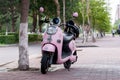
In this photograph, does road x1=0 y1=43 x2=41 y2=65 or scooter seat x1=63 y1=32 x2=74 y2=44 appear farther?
road x1=0 y1=43 x2=41 y2=65

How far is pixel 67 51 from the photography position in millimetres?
13258

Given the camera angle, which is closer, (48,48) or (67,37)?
(48,48)

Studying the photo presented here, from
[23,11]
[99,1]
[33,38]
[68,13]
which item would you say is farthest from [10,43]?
[23,11]

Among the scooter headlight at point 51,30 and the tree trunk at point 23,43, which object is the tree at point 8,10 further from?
the scooter headlight at point 51,30

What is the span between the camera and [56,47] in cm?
1209

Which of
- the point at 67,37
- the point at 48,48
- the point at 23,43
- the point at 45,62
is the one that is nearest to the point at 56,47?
the point at 48,48

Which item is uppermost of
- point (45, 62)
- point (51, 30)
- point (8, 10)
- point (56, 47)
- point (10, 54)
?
point (8, 10)

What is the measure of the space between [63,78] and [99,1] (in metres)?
48.1

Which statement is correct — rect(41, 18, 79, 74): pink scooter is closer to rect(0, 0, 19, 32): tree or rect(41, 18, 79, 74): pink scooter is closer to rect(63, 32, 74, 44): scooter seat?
rect(63, 32, 74, 44): scooter seat

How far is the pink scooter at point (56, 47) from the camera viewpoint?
38.6 feet

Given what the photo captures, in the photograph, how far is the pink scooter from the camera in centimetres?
1176

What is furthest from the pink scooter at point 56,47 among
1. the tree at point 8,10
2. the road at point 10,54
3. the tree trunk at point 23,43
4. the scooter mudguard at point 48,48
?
the tree at point 8,10

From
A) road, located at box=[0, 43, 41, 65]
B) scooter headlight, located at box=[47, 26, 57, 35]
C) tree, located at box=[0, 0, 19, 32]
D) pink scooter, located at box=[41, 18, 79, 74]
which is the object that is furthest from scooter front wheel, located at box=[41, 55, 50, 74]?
tree, located at box=[0, 0, 19, 32]

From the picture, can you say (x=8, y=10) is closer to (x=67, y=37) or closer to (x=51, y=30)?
(x=67, y=37)
